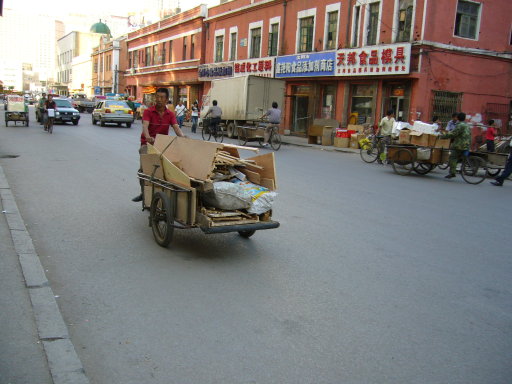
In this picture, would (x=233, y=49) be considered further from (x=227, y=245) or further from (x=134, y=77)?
(x=227, y=245)

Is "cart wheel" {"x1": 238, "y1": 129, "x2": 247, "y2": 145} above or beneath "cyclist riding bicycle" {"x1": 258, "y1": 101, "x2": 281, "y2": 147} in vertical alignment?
beneath

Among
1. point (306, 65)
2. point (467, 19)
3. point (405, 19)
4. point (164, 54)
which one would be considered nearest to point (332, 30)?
point (306, 65)

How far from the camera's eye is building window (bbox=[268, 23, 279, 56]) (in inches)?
1252

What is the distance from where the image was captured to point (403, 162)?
14172mm

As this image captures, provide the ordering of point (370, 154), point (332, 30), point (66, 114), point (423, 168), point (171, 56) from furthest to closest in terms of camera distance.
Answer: point (171, 56), point (66, 114), point (332, 30), point (370, 154), point (423, 168)

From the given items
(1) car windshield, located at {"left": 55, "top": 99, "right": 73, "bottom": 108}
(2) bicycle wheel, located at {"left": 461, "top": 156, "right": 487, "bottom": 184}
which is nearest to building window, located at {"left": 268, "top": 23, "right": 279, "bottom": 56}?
(1) car windshield, located at {"left": 55, "top": 99, "right": 73, "bottom": 108}

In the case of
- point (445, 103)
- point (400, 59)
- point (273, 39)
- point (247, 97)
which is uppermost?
point (273, 39)

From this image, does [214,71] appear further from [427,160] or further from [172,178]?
[172,178]

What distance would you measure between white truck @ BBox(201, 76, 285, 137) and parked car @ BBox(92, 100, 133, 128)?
19.7 ft

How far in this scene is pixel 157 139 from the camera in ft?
21.2

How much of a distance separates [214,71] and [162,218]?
3369 cm

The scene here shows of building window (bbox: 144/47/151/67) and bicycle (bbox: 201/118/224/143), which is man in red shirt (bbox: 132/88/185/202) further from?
building window (bbox: 144/47/151/67)

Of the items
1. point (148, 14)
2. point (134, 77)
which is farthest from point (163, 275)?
point (148, 14)

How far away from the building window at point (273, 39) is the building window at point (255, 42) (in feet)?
5.40
